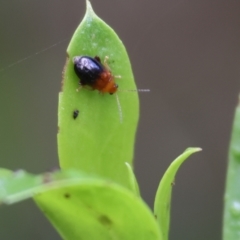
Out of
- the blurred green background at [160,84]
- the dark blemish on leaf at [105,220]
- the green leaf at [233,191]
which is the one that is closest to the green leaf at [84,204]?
the dark blemish on leaf at [105,220]

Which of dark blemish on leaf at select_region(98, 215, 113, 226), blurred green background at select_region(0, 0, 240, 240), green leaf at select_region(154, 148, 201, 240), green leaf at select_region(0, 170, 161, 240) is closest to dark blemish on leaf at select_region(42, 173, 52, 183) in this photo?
green leaf at select_region(0, 170, 161, 240)

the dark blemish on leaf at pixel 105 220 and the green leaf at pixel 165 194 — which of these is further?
the green leaf at pixel 165 194

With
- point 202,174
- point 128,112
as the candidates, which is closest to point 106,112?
point 128,112

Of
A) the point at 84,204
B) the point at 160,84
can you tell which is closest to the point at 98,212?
the point at 84,204

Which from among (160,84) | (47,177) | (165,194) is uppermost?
(47,177)

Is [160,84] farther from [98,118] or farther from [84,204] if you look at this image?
[84,204]

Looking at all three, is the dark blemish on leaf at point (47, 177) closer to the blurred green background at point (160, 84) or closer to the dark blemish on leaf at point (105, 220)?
the dark blemish on leaf at point (105, 220)

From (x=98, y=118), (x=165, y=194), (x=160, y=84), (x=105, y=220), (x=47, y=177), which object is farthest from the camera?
(x=160, y=84)

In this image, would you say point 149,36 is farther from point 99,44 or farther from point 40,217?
point 99,44
